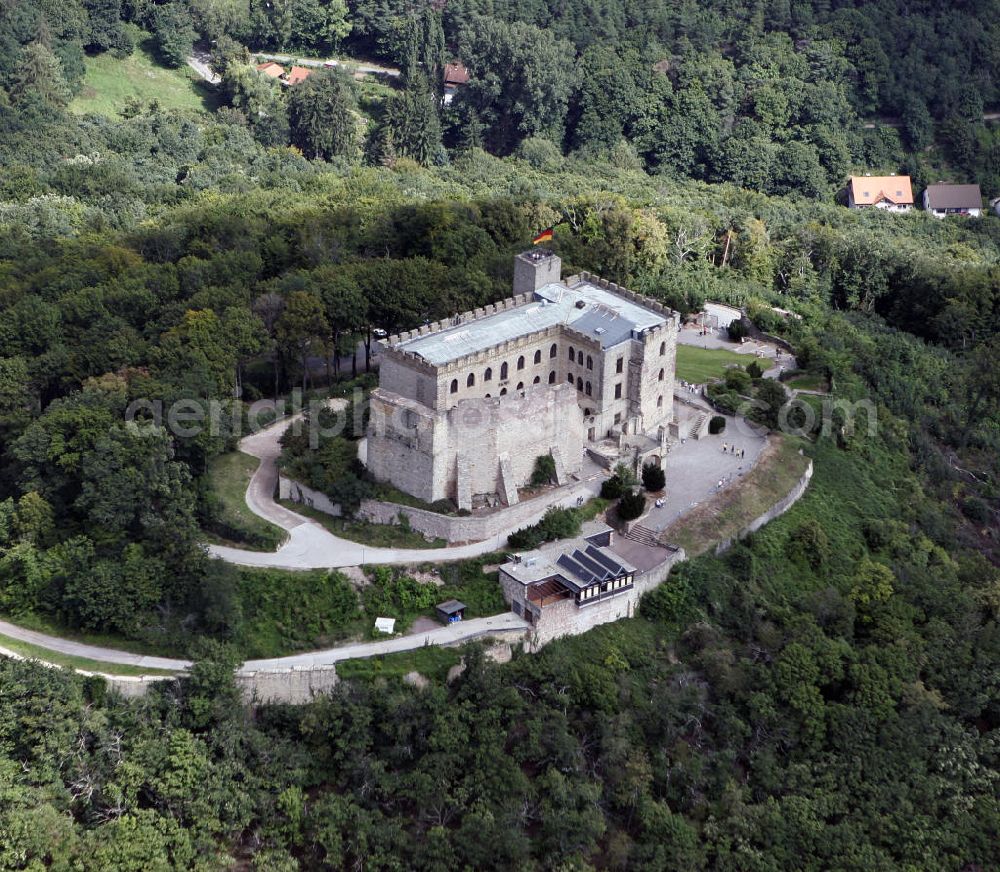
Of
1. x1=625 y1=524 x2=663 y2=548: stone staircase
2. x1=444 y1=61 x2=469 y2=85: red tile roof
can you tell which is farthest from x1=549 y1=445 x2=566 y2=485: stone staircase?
x1=444 y1=61 x2=469 y2=85: red tile roof

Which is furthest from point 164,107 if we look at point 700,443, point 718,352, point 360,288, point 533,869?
point 533,869

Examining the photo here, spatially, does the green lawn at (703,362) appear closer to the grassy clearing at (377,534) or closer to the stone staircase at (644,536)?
the stone staircase at (644,536)

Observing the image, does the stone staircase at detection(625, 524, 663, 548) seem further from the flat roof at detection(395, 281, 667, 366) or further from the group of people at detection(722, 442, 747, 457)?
the flat roof at detection(395, 281, 667, 366)

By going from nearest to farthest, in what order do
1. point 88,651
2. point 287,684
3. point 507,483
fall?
point 287,684 → point 88,651 → point 507,483

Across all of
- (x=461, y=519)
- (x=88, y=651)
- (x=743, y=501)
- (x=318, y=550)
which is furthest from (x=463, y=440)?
(x=88, y=651)

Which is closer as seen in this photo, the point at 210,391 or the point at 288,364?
the point at 210,391

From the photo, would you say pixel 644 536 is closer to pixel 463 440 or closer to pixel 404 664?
pixel 463 440

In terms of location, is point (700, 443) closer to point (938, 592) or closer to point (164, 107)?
point (938, 592)
